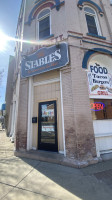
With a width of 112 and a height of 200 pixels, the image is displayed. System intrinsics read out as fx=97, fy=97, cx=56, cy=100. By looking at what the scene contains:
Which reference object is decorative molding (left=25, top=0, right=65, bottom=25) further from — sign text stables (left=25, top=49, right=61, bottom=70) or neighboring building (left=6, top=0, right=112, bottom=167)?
sign text stables (left=25, top=49, right=61, bottom=70)

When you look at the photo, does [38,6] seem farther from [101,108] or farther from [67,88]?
[101,108]

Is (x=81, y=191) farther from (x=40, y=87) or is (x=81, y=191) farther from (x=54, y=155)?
(x=40, y=87)

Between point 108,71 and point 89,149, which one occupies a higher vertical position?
point 108,71

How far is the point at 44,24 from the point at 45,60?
3103 millimetres

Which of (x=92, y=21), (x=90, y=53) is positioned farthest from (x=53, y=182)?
(x=92, y=21)

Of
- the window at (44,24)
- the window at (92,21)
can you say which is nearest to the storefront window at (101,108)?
the window at (92,21)

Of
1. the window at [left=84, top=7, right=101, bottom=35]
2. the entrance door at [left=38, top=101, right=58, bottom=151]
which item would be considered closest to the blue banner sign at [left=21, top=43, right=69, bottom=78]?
the entrance door at [left=38, top=101, right=58, bottom=151]

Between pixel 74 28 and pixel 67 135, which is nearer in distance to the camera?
pixel 67 135

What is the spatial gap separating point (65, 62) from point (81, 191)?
4285 mm

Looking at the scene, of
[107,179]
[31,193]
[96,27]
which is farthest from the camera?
[96,27]

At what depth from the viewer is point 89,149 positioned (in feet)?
12.0

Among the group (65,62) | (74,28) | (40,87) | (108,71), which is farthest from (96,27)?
(40,87)

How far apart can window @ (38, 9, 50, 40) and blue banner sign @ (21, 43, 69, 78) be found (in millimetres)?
1584

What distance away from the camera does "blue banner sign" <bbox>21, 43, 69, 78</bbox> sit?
4.42 meters
